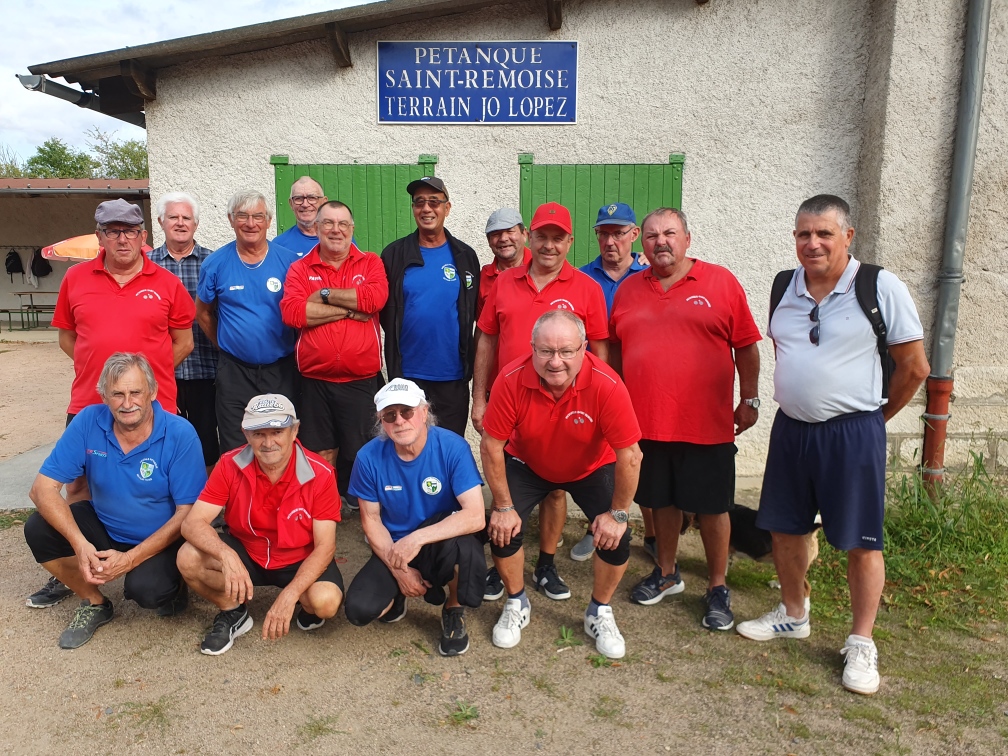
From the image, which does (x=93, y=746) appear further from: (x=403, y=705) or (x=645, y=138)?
(x=645, y=138)

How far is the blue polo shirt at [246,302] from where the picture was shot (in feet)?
12.6

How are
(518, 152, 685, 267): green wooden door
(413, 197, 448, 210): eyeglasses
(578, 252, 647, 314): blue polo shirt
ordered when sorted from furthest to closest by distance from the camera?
(518, 152, 685, 267): green wooden door < (578, 252, 647, 314): blue polo shirt < (413, 197, 448, 210): eyeglasses

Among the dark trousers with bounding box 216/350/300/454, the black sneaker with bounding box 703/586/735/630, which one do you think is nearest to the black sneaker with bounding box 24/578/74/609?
the dark trousers with bounding box 216/350/300/454

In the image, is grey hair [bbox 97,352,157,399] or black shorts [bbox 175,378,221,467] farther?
black shorts [bbox 175,378,221,467]

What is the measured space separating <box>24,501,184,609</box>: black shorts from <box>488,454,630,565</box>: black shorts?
4.74 ft

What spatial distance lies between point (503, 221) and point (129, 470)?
2254 millimetres

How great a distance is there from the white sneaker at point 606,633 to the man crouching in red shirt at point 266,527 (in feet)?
3.68

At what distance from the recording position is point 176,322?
12.4 feet

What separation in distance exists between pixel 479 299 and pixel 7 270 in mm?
19197

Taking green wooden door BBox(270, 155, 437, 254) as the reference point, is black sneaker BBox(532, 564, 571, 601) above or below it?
below

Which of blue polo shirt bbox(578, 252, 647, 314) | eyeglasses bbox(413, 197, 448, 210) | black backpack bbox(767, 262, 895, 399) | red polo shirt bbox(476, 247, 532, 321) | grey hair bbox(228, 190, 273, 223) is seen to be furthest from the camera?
red polo shirt bbox(476, 247, 532, 321)

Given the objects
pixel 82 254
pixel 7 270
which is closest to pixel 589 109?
pixel 82 254

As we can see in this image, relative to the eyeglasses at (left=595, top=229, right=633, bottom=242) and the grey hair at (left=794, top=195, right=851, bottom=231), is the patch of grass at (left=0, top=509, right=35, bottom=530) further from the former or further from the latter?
the grey hair at (left=794, top=195, right=851, bottom=231)

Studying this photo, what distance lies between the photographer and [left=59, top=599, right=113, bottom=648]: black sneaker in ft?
10.4
